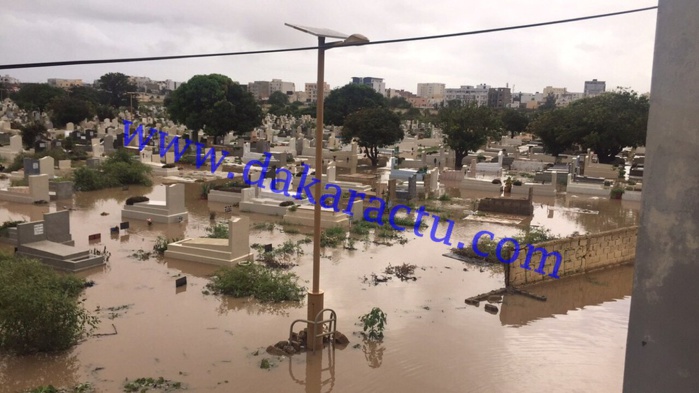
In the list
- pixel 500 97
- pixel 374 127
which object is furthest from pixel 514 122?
pixel 500 97

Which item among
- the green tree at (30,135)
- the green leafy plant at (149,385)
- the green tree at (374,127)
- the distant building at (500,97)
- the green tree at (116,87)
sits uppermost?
the distant building at (500,97)

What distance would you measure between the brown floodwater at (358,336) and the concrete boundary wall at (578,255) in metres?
0.38

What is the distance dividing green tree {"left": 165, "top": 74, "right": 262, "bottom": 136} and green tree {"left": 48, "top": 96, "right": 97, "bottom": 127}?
9529 mm

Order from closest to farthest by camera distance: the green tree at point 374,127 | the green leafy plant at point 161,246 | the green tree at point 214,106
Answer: the green leafy plant at point 161,246 → the green tree at point 374,127 → the green tree at point 214,106

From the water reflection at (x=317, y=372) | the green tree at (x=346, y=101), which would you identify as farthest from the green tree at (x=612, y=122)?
the water reflection at (x=317, y=372)

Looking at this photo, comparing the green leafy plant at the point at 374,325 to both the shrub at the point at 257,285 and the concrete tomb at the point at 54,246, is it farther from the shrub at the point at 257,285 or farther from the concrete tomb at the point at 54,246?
the concrete tomb at the point at 54,246

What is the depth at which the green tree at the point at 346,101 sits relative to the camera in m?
58.7

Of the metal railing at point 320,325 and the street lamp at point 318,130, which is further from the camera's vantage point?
the metal railing at point 320,325

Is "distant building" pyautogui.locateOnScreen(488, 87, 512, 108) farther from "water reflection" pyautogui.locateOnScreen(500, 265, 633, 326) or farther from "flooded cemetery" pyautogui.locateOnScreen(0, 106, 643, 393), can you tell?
"water reflection" pyautogui.locateOnScreen(500, 265, 633, 326)

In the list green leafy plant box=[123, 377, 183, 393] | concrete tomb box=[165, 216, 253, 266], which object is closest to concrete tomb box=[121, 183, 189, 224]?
concrete tomb box=[165, 216, 253, 266]

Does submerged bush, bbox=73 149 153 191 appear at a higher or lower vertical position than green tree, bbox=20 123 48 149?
lower

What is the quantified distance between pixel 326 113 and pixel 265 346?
50617 mm

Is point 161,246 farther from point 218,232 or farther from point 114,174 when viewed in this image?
point 114,174

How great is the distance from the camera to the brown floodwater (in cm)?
830
